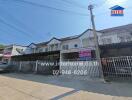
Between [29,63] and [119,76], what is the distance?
1173 centimetres

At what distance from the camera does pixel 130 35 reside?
16.3m

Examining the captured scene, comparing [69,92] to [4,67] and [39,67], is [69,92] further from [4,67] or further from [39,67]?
[4,67]

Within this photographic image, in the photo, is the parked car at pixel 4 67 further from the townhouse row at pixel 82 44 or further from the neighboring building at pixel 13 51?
the neighboring building at pixel 13 51

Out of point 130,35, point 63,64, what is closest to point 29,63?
point 63,64

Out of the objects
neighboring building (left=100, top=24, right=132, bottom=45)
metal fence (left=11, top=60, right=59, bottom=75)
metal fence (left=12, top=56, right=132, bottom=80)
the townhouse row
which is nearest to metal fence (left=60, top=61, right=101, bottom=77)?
metal fence (left=12, top=56, right=132, bottom=80)

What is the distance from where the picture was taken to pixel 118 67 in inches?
383

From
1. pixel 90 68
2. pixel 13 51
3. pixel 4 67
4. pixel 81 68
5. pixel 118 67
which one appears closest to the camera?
pixel 118 67

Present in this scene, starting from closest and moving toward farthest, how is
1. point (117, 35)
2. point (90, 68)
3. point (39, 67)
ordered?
point (90, 68), point (39, 67), point (117, 35)

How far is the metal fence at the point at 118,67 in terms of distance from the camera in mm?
9125

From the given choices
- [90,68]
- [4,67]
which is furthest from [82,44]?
[4,67]

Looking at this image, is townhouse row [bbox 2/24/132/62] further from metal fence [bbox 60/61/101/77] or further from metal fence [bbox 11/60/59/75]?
metal fence [bbox 11/60/59/75]

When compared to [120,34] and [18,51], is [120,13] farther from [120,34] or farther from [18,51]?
[18,51]

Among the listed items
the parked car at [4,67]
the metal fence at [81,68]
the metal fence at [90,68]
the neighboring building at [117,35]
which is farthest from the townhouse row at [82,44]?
the parked car at [4,67]

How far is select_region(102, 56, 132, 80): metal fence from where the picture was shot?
9125mm
